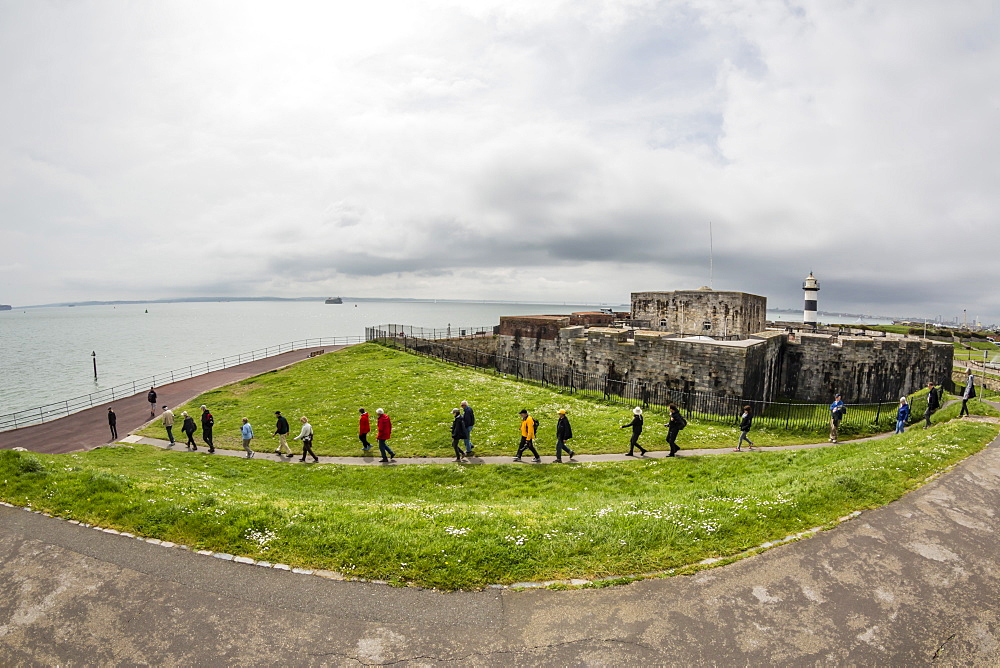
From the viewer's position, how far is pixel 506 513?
8289 millimetres

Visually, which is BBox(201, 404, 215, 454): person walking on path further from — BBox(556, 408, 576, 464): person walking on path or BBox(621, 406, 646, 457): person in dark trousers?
BBox(621, 406, 646, 457): person in dark trousers

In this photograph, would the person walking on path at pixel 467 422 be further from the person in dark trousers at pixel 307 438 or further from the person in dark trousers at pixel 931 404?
the person in dark trousers at pixel 931 404

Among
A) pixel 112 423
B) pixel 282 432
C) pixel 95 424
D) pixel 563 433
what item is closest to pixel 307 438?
pixel 282 432

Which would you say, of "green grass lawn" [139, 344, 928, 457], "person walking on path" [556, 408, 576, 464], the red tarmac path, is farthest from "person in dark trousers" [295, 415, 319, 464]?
the red tarmac path

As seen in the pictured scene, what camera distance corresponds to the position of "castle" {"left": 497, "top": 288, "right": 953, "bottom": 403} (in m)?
23.1

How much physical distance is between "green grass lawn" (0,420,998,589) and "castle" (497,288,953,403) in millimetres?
10907

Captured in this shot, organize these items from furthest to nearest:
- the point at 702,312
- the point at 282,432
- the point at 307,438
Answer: the point at 702,312, the point at 282,432, the point at 307,438

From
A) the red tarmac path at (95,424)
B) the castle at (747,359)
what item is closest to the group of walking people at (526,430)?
the castle at (747,359)

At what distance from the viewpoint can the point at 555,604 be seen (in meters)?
5.49

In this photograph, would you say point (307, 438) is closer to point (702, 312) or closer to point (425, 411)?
point (425, 411)

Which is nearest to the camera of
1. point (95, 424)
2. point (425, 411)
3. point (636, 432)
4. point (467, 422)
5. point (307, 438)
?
point (636, 432)

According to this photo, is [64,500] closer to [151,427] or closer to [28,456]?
[28,456]

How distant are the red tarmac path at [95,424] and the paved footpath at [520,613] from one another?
17771 millimetres

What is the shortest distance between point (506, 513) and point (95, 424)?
26119 mm
